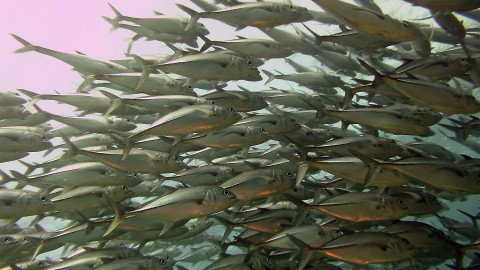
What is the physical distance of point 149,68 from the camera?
3.92 metres

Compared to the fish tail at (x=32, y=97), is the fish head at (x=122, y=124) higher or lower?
lower

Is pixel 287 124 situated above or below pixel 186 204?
above

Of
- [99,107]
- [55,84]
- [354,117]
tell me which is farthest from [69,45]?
[354,117]

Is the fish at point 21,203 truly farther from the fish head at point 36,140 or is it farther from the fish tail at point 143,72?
the fish tail at point 143,72

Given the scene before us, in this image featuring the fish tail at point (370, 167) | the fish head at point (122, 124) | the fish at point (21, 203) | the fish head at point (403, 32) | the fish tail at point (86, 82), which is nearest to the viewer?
the fish head at point (403, 32)

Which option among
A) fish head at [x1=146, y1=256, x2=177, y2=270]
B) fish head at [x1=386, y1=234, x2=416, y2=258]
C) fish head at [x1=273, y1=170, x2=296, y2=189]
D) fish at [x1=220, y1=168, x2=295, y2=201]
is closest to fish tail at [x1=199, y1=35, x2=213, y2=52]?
fish at [x1=220, y1=168, x2=295, y2=201]

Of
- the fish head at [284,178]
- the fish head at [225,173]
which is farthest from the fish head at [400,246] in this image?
the fish head at [225,173]

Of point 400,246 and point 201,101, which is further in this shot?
point 201,101

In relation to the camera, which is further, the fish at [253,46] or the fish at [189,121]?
the fish at [253,46]

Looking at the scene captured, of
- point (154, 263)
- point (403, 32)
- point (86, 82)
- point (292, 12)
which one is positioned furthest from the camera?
point (86, 82)

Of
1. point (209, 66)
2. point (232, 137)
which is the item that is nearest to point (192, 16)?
point (209, 66)

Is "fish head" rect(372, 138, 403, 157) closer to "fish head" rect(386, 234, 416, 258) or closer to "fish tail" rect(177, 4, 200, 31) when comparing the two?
"fish head" rect(386, 234, 416, 258)

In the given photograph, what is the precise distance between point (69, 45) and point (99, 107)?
25786 millimetres

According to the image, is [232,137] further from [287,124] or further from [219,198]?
[287,124]
